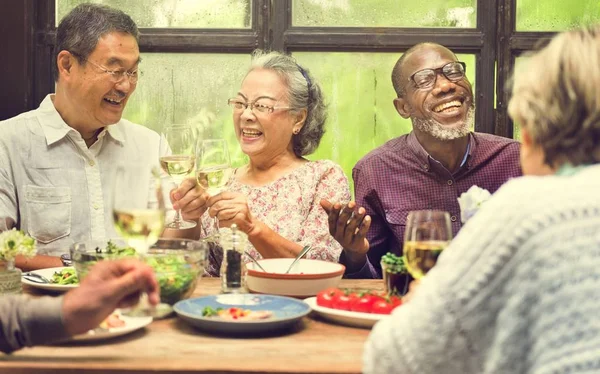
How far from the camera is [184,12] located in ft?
11.7

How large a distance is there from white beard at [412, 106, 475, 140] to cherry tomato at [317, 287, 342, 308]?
4.65ft

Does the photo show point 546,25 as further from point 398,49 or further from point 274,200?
point 274,200

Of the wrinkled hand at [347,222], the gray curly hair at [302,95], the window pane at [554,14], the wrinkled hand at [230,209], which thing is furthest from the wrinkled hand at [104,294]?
the window pane at [554,14]

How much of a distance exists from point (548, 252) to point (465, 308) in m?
0.15

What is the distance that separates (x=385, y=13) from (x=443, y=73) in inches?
24.0

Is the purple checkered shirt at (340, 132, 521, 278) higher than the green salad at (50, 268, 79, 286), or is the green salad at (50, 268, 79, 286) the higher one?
the purple checkered shirt at (340, 132, 521, 278)

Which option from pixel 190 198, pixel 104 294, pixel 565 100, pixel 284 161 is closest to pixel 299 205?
pixel 284 161

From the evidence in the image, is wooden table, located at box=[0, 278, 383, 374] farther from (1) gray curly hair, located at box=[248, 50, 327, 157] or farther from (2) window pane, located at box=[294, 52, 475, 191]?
(2) window pane, located at box=[294, 52, 475, 191]

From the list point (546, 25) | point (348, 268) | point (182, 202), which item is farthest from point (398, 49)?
point (182, 202)

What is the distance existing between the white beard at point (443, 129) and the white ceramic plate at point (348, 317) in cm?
148

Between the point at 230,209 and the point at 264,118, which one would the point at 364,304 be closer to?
the point at 230,209

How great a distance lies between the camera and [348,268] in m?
2.60

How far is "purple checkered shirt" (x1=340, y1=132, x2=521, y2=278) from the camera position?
3035 mm

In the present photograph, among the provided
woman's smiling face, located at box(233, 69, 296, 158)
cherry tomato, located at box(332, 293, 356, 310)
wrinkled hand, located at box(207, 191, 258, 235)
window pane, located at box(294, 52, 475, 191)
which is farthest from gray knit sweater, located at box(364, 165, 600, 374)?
window pane, located at box(294, 52, 475, 191)
